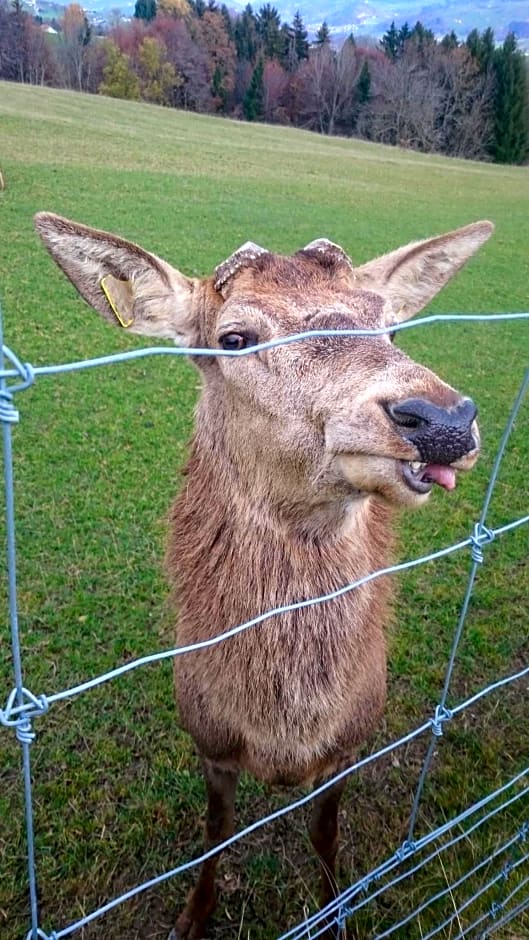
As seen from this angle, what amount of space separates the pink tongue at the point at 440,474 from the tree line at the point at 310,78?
5627 centimetres

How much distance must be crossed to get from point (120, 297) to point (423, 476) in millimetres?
1459

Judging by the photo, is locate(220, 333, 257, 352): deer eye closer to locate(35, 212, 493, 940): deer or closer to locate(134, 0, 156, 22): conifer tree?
locate(35, 212, 493, 940): deer

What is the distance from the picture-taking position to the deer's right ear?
2432 mm

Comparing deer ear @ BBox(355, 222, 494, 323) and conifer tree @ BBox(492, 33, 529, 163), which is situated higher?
conifer tree @ BBox(492, 33, 529, 163)

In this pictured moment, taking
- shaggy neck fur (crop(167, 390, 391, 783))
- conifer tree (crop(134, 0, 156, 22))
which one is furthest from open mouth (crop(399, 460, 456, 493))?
conifer tree (crop(134, 0, 156, 22))

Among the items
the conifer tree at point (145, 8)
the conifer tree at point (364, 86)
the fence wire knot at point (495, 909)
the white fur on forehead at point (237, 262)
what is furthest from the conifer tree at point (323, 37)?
the fence wire knot at point (495, 909)

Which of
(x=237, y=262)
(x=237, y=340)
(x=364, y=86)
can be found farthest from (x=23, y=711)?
(x=364, y=86)

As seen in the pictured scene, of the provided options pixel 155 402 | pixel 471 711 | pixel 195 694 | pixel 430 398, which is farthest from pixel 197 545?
pixel 155 402

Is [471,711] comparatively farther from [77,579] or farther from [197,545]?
[77,579]

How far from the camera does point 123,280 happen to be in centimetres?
268

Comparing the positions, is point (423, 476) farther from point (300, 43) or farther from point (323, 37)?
point (323, 37)

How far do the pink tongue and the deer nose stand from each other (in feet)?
0.17

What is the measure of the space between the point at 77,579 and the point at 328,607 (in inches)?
110

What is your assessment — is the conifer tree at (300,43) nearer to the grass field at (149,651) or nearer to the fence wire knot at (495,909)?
the grass field at (149,651)
